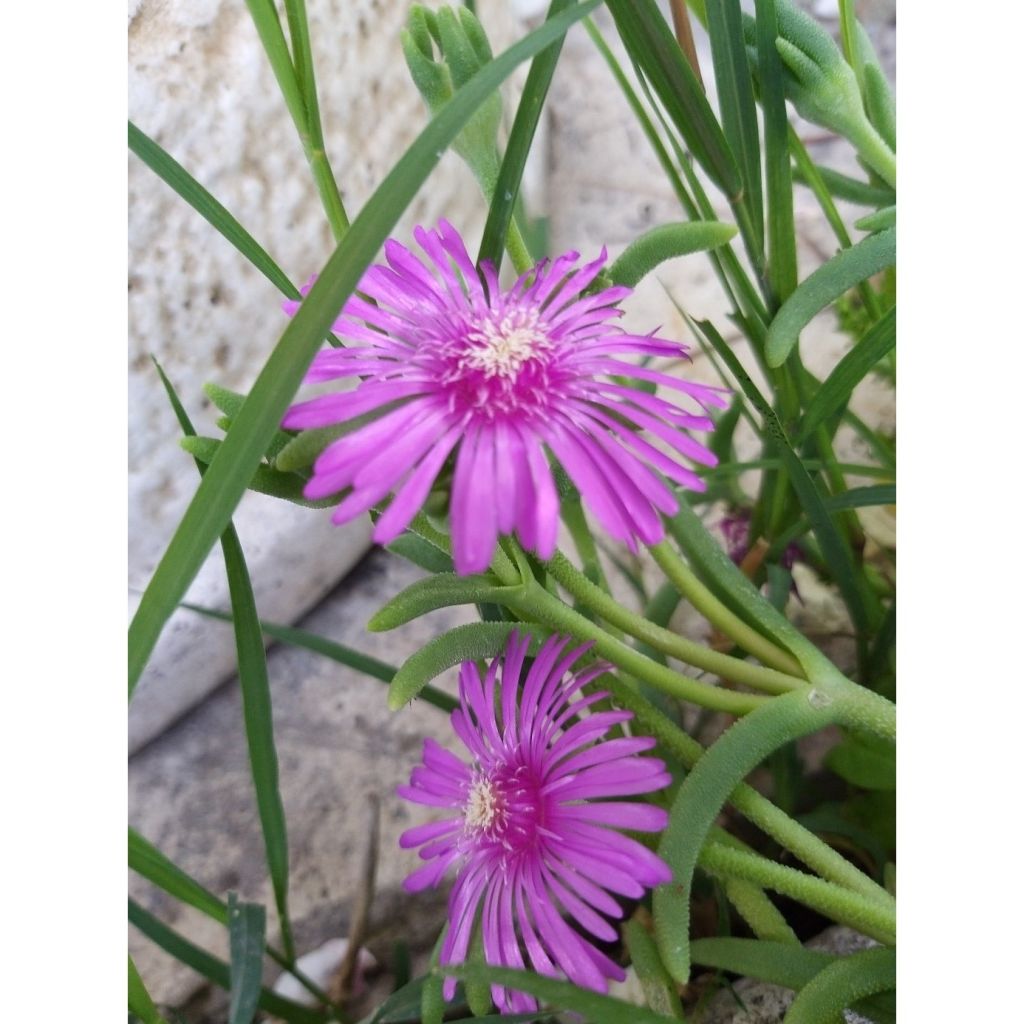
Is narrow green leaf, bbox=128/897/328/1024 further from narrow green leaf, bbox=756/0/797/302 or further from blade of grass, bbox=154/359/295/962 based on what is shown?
narrow green leaf, bbox=756/0/797/302

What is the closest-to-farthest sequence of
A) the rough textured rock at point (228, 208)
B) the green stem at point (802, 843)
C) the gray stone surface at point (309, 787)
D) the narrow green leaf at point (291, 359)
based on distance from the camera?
1. the narrow green leaf at point (291, 359)
2. the green stem at point (802, 843)
3. the rough textured rock at point (228, 208)
4. the gray stone surface at point (309, 787)

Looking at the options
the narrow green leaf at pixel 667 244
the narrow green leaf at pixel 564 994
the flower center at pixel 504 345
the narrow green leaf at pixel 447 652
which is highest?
the narrow green leaf at pixel 667 244

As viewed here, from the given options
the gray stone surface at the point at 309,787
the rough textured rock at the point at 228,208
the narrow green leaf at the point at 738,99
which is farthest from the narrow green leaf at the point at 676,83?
the gray stone surface at the point at 309,787

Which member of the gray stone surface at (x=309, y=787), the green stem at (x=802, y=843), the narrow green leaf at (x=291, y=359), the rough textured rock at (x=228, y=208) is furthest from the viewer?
the gray stone surface at (x=309, y=787)

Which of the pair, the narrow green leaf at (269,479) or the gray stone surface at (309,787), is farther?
the gray stone surface at (309,787)

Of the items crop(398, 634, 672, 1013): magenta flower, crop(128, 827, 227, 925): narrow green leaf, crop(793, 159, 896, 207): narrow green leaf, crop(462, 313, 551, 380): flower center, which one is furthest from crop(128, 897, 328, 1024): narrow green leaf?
crop(793, 159, 896, 207): narrow green leaf

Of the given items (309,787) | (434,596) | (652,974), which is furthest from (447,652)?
(309,787)

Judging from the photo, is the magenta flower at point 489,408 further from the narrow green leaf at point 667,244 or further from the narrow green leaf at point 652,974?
the narrow green leaf at point 652,974
